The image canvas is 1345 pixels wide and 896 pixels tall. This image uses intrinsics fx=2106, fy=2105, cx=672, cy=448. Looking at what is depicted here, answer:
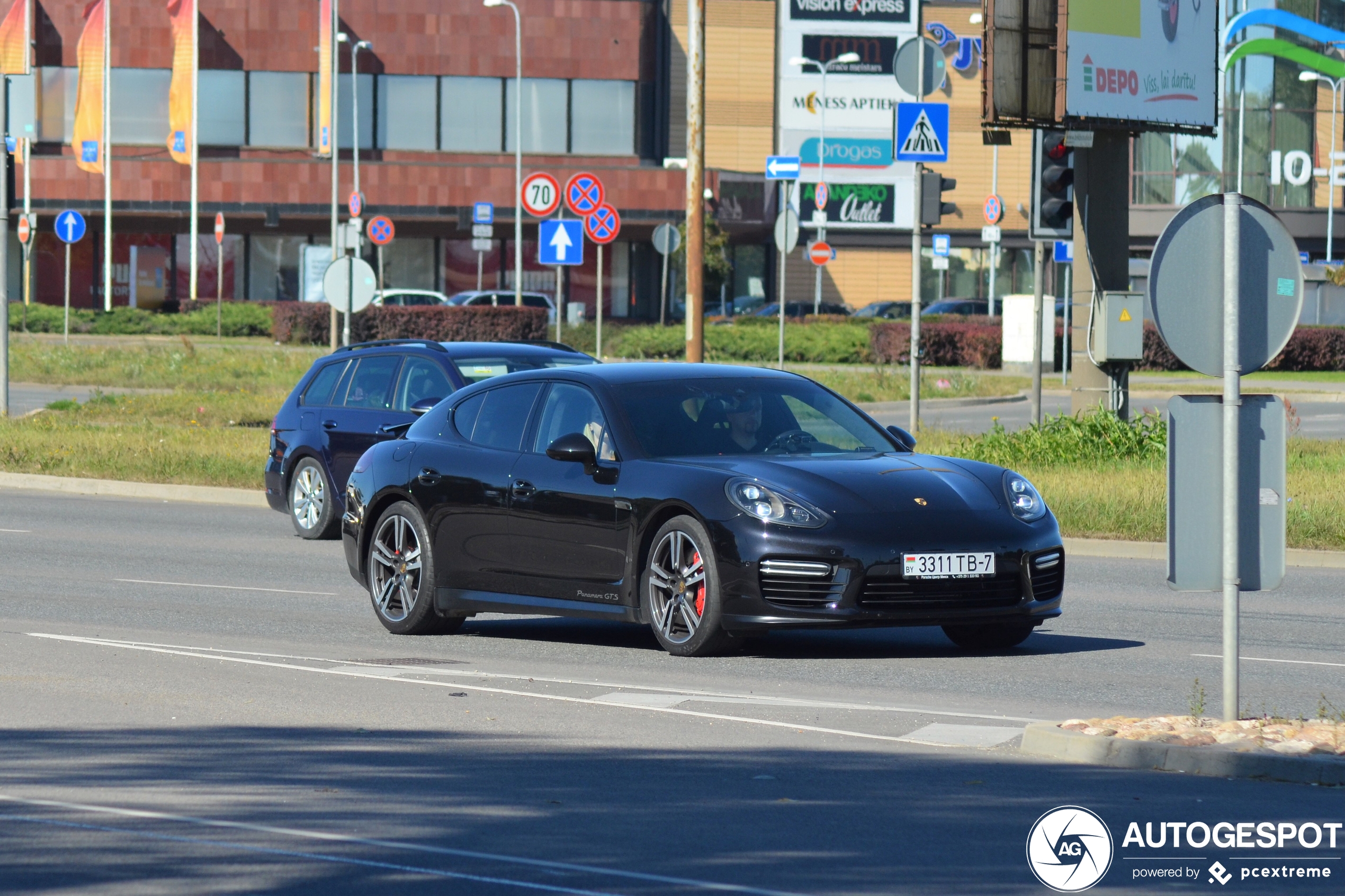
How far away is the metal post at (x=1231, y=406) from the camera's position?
7.50 meters

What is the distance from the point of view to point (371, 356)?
17.0 metres

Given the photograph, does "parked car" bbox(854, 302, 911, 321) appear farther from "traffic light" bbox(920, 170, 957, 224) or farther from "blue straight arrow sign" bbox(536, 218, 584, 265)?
"traffic light" bbox(920, 170, 957, 224)

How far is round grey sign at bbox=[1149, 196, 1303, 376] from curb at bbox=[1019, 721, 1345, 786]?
1370 mm

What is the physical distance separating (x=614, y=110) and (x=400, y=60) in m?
7.26

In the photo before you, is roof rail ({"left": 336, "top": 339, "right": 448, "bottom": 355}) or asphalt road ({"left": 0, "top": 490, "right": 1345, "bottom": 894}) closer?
asphalt road ({"left": 0, "top": 490, "right": 1345, "bottom": 894})

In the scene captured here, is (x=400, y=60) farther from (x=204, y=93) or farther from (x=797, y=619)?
(x=797, y=619)

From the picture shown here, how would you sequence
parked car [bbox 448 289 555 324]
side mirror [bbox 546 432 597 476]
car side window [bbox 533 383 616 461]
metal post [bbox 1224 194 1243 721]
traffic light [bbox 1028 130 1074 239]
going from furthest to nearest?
parked car [bbox 448 289 555 324] → traffic light [bbox 1028 130 1074 239] → car side window [bbox 533 383 616 461] → side mirror [bbox 546 432 597 476] → metal post [bbox 1224 194 1243 721]

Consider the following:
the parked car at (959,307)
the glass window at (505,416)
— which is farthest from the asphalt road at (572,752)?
the parked car at (959,307)

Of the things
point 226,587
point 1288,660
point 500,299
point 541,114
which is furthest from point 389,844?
point 541,114

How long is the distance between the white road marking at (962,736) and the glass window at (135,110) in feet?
208

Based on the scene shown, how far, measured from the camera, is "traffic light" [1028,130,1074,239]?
19.6 m

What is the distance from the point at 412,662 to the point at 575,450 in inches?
52.5

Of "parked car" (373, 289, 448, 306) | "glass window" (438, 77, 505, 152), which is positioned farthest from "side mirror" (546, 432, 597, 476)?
"glass window" (438, 77, 505, 152)

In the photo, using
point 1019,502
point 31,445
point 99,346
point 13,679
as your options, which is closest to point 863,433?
point 1019,502
